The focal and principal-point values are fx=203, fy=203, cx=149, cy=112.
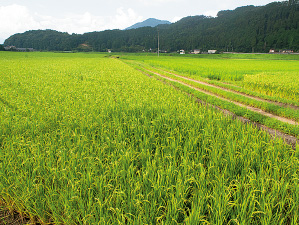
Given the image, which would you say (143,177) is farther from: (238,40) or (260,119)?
(238,40)

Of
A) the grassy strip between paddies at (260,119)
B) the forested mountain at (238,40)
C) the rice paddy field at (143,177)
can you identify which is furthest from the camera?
the forested mountain at (238,40)

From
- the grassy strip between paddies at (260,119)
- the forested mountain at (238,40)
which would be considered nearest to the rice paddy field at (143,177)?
the grassy strip between paddies at (260,119)

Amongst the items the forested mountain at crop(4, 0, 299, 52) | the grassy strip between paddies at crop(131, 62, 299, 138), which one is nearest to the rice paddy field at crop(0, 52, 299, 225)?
the grassy strip between paddies at crop(131, 62, 299, 138)

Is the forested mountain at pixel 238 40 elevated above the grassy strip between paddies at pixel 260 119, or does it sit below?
above

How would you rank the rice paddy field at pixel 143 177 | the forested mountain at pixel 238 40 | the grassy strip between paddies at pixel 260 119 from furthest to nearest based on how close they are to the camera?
the forested mountain at pixel 238 40 → the grassy strip between paddies at pixel 260 119 → the rice paddy field at pixel 143 177

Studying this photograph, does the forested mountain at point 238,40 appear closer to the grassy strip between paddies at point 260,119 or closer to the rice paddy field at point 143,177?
the grassy strip between paddies at point 260,119

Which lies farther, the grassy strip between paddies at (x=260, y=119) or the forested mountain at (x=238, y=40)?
the forested mountain at (x=238, y=40)

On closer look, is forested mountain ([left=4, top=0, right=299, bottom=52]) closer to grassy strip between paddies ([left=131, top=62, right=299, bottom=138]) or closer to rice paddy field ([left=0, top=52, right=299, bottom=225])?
grassy strip between paddies ([left=131, top=62, right=299, bottom=138])

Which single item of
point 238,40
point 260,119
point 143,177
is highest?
point 238,40

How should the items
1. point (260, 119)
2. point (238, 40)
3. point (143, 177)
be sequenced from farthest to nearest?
point (238, 40) → point (260, 119) → point (143, 177)

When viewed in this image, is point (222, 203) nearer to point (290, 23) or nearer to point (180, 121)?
point (180, 121)

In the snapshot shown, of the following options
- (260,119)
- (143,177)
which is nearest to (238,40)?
A: (260,119)

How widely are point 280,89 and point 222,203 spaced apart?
13.3 m

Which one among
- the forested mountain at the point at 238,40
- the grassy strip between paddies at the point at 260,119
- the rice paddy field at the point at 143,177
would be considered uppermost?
the forested mountain at the point at 238,40
